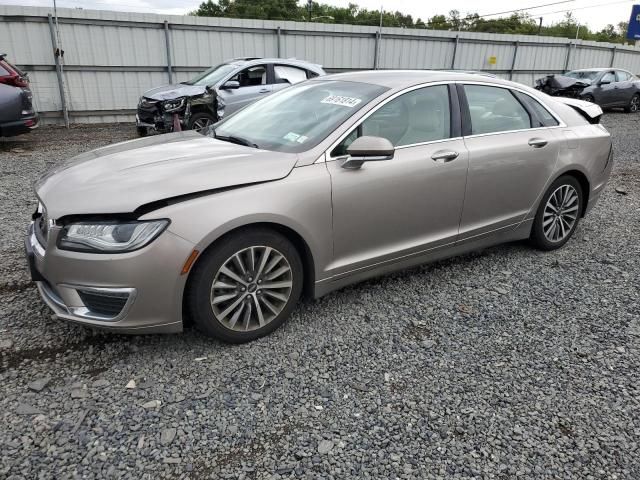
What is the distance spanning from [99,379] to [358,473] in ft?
4.81

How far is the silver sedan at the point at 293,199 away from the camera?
2555 mm

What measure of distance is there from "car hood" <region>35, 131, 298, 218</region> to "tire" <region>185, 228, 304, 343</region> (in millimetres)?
345

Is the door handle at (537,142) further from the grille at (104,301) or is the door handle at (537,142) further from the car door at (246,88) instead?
the car door at (246,88)

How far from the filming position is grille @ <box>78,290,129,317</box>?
8.29ft

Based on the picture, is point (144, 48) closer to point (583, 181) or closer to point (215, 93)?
point (215, 93)

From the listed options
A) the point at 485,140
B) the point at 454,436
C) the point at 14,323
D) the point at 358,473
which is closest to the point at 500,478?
the point at 454,436

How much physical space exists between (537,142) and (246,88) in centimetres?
721

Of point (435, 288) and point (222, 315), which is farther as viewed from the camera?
point (435, 288)

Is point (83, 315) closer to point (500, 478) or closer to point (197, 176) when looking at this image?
point (197, 176)

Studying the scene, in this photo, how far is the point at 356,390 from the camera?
2598mm

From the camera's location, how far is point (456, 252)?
382cm

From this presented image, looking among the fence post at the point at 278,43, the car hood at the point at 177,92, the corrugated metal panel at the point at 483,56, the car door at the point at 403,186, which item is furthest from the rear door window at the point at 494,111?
the corrugated metal panel at the point at 483,56

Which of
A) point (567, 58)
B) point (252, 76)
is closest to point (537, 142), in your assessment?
point (252, 76)

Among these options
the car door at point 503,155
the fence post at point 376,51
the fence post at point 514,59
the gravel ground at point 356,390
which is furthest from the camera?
the fence post at point 514,59
